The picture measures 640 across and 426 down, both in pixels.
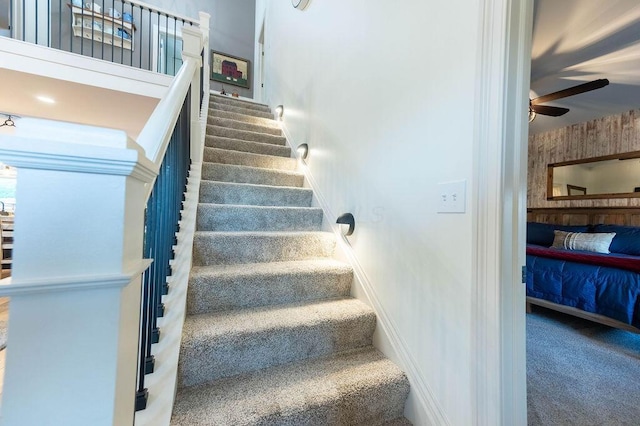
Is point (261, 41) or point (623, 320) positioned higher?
point (261, 41)

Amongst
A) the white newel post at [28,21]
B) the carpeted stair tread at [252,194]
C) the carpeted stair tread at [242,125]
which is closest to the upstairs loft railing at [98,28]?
the white newel post at [28,21]

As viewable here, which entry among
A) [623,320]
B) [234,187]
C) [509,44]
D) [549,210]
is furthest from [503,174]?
[549,210]

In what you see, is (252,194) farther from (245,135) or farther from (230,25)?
(230,25)

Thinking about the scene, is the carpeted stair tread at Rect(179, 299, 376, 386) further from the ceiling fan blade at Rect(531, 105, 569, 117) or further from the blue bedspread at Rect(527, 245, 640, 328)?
the ceiling fan blade at Rect(531, 105, 569, 117)

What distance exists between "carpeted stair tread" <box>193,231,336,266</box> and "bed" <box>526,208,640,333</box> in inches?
92.3

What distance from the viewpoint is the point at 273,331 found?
1257 mm

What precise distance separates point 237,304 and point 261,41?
5.27 metres

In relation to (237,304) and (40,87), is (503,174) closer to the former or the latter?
(237,304)

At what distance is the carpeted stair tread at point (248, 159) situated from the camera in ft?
8.11

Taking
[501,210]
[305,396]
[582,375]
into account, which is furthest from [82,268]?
[582,375]

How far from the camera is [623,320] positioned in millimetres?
2172

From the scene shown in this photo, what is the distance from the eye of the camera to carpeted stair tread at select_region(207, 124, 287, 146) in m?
2.88

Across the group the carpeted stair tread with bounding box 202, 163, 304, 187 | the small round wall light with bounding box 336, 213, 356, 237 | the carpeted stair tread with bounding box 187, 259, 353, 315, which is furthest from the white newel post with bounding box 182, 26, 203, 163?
the small round wall light with bounding box 336, 213, 356, 237

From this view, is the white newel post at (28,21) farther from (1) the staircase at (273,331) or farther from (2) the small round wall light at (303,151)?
(1) the staircase at (273,331)
